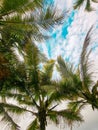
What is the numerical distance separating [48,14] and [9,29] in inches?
63.8

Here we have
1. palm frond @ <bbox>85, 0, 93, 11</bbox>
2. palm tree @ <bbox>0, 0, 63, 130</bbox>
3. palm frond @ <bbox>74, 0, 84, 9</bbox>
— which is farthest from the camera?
palm frond @ <bbox>85, 0, 93, 11</bbox>

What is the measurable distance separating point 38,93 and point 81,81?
98.8 inches

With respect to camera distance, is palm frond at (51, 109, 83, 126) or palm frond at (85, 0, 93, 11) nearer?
palm frond at (51, 109, 83, 126)

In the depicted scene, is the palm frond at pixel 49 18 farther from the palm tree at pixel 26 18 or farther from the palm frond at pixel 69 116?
the palm frond at pixel 69 116

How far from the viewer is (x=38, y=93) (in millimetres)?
19125

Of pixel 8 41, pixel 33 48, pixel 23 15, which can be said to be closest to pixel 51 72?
pixel 33 48

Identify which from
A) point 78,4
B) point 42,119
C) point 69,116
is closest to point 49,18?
point 69,116

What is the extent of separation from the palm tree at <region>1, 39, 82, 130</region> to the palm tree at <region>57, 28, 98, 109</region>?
666mm

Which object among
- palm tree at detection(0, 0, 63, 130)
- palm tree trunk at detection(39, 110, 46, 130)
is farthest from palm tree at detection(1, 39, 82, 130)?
palm tree at detection(0, 0, 63, 130)

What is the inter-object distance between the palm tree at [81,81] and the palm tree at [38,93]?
67 centimetres

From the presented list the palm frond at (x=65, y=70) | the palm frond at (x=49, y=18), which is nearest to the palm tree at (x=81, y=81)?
the palm frond at (x=65, y=70)

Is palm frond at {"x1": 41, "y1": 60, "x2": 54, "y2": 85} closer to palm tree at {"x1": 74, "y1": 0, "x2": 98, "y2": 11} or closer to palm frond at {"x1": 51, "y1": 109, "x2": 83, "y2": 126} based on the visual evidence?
palm frond at {"x1": 51, "y1": 109, "x2": 83, "y2": 126}

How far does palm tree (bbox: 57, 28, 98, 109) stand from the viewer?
18.2 metres

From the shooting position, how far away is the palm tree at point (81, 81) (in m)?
18.2
